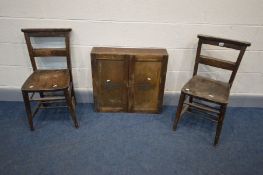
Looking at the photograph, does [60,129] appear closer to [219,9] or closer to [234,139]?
[234,139]

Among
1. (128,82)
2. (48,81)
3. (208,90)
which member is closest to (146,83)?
(128,82)

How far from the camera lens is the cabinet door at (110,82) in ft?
7.19

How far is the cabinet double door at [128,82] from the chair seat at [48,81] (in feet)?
0.98

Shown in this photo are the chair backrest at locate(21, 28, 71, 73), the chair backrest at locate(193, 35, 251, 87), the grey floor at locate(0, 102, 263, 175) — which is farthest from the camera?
the chair backrest at locate(21, 28, 71, 73)

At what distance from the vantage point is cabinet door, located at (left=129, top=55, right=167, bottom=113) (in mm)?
2189

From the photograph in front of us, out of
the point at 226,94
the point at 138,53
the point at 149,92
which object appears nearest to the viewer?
the point at 226,94

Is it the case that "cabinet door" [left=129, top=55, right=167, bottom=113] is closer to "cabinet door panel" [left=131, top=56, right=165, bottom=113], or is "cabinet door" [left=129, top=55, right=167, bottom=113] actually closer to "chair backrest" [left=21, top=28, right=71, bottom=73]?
"cabinet door panel" [left=131, top=56, right=165, bottom=113]

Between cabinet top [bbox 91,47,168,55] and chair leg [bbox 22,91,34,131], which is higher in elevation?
cabinet top [bbox 91,47,168,55]

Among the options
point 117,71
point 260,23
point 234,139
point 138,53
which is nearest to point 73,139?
point 117,71

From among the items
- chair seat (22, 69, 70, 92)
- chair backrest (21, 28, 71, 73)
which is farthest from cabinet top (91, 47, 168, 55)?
chair seat (22, 69, 70, 92)

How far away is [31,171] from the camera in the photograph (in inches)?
72.2

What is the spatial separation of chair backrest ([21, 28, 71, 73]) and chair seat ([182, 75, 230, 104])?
119 centimetres

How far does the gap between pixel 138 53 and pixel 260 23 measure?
4.04ft

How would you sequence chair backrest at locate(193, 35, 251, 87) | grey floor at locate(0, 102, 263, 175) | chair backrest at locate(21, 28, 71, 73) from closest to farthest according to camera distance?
1. grey floor at locate(0, 102, 263, 175)
2. chair backrest at locate(193, 35, 251, 87)
3. chair backrest at locate(21, 28, 71, 73)
